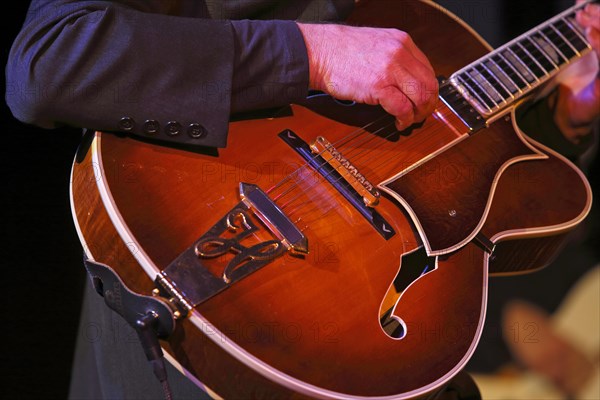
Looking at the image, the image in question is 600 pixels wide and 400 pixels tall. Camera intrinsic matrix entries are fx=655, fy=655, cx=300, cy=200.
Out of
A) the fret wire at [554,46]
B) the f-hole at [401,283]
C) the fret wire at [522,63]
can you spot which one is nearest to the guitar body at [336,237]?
the f-hole at [401,283]

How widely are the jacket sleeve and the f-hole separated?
0.35m

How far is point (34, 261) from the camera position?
151cm

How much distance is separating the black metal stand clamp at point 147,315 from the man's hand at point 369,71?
473mm

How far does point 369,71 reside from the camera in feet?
3.62

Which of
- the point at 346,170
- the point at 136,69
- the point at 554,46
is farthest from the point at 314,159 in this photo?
the point at 554,46

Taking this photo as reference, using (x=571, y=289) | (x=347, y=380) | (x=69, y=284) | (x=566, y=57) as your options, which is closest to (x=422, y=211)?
(x=347, y=380)

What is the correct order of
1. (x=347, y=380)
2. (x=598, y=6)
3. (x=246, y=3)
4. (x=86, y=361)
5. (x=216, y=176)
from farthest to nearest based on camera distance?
1. (x=598, y=6)
2. (x=86, y=361)
3. (x=246, y=3)
4. (x=216, y=176)
5. (x=347, y=380)

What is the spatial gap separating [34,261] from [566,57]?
1266 millimetres

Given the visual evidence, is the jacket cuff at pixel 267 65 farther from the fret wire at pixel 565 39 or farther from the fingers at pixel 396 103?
the fret wire at pixel 565 39

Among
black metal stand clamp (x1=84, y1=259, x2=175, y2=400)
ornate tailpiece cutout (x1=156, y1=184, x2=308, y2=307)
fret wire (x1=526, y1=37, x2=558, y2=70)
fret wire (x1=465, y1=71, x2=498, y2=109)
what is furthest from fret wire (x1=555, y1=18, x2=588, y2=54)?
black metal stand clamp (x1=84, y1=259, x2=175, y2=400)

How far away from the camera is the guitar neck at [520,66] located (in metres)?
1.25

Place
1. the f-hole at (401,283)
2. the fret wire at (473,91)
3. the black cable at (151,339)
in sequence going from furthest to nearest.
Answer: the fret wire at (473,91), the f-hole at (401,283), the black cable at (151,339)

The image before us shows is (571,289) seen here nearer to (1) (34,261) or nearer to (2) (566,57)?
(2) (566,57)

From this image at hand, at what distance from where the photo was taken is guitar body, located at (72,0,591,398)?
34.4 inches
